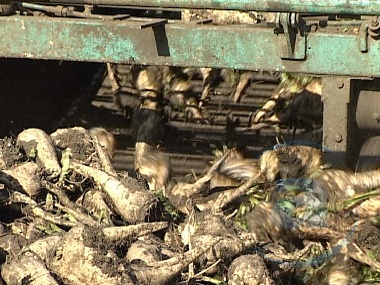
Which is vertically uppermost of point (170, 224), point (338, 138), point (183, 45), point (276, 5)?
point (276, 5)

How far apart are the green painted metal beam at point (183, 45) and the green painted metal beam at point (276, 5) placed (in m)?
0.28

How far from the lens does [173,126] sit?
488 centimetres

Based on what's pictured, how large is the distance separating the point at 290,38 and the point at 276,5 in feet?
0.92

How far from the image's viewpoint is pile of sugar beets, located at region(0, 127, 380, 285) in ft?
10.0

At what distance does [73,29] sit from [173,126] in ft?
4.58

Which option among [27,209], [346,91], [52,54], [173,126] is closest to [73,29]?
[52,54]

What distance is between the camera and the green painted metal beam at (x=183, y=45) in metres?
3.26

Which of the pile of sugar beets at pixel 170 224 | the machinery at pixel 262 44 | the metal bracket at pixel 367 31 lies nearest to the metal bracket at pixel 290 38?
the machinery at pixel 262 44

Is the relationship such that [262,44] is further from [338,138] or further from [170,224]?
[170,224]

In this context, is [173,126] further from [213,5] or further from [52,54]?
[213,5]

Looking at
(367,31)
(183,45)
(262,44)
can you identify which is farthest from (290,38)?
(183,45)

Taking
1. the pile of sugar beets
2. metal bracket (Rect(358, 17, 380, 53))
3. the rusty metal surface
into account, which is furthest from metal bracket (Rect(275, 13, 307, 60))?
the pile of sugar beets

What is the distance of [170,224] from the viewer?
3393 millimetres

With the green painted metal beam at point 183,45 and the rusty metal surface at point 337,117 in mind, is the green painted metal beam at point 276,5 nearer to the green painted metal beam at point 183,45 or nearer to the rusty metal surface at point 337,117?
the green painted metal beam at point 183,45
